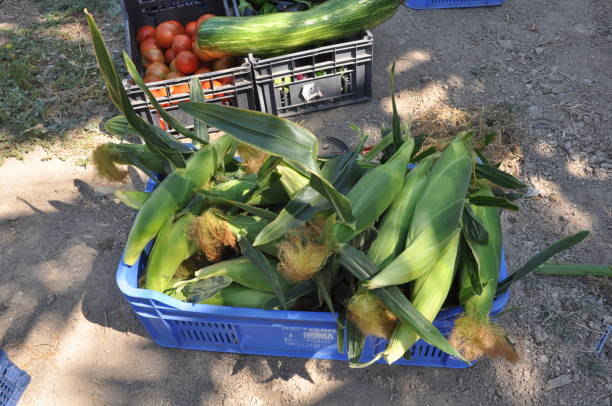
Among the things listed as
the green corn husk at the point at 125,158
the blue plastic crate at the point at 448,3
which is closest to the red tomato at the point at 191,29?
the green corn husk at the point at 125,158

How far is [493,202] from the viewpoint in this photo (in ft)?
4.66

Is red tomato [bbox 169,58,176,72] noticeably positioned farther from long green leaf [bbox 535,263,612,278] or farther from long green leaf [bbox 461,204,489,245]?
long green leaf [bbox 535,263,612,278]

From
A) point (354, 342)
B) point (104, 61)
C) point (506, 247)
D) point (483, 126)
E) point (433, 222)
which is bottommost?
point (506, 247)

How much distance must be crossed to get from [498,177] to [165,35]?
7.95 feet

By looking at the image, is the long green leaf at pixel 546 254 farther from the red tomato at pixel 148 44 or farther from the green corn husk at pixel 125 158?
the red tomato at pixel 148 44

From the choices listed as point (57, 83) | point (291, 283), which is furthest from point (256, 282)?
point (57, 83)

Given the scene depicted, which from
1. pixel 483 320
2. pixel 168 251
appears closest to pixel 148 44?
pixel 168 251

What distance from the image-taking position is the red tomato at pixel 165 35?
3002 millimetres

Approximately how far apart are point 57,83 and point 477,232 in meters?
3.12

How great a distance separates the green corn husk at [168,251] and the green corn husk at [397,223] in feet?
2.08

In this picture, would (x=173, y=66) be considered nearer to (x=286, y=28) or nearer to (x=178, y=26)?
(x=178, y=26)

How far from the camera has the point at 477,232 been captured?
137 centimetres

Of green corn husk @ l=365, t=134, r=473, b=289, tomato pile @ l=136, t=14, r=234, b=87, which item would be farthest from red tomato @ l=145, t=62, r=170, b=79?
green corn husk @ l=365, t=134, r=473, b=289

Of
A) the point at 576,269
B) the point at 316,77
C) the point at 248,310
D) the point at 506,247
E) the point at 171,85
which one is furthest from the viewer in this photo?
the point at 316,77
